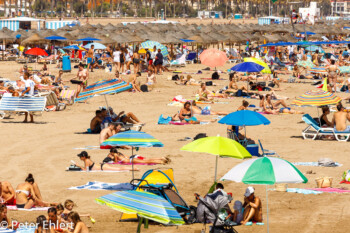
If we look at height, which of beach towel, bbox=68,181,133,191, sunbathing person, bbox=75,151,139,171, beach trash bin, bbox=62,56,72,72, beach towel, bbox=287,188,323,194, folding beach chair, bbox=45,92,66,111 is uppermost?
beach trash bin, bbox=62,56,72,72

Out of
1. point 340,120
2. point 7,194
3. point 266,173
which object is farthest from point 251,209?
point 340,120

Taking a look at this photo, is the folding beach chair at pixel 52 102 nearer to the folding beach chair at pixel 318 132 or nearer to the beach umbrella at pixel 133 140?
the folding beach chair at pixel 318 132

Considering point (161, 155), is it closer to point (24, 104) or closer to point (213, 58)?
point (24, 104)

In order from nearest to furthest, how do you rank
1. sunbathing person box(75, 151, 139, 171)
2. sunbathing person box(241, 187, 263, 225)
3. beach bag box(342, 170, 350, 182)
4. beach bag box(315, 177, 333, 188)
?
sunbathing person box(241, 187, 263, 225) → beach bag box(315, 177, 333, 188) → beach bag box(342, 170, 350, 182) → sunbathing person box(75, 151, 139, 171)

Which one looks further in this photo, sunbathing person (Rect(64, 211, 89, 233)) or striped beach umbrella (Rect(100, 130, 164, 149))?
striped beach umbrella (Rect(100, 130, 164, 149))

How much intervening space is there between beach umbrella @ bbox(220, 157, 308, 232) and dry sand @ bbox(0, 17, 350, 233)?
843 millimetres

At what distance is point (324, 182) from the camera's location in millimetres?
10984

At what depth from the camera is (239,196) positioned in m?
10.6

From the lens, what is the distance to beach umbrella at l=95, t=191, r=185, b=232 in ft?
25.1

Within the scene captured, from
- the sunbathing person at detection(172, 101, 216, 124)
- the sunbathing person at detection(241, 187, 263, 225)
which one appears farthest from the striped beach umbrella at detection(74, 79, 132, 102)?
the sunbathing person at detection(241, 187, 263, 225)

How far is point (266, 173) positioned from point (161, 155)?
18.2 ft

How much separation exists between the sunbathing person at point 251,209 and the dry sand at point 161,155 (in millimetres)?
185

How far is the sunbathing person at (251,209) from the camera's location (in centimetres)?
914

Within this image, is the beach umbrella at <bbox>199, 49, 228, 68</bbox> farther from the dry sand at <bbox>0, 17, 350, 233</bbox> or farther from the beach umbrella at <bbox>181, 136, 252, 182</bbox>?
the beach umbrella at <bbox>181, 136, 252, 182</bbox>
